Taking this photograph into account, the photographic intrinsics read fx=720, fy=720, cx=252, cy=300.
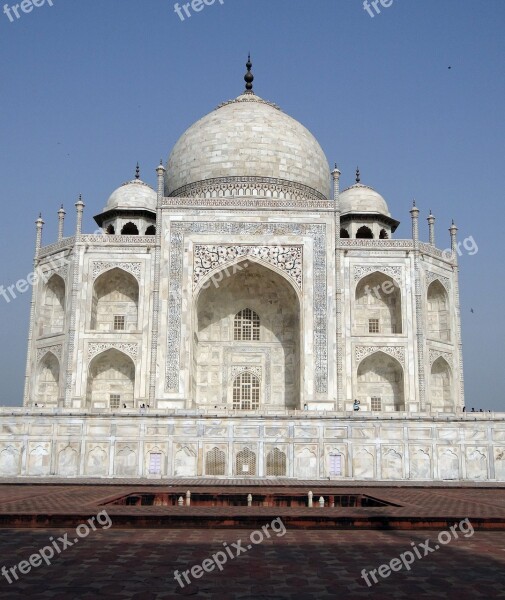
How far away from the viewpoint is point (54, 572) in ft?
16.6

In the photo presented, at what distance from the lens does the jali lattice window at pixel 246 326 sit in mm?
25678

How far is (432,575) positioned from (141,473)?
13.2 metres

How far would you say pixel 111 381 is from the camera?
24250 millimetres

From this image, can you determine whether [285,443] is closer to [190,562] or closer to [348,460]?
[348,460]

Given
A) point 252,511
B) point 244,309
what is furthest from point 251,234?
point 252,511

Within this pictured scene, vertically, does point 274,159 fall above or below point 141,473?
above

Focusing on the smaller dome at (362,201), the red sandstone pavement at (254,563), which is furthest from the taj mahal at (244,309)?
the red sandstone pavement at (254,563)

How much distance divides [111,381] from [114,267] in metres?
3.84

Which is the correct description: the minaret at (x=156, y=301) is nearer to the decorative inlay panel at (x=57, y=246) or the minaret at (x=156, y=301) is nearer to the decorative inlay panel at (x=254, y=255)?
the decorative inlay panel at (x=254, y=255)

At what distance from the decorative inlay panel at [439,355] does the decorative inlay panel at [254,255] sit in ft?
16.8

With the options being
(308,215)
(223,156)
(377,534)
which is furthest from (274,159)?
(377,534)

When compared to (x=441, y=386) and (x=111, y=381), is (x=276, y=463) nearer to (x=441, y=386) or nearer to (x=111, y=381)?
(x=111, y=381)

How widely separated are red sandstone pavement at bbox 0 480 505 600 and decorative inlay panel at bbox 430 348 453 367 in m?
16.6

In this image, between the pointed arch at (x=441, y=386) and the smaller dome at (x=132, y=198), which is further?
the smaller dome at (x=132, y=198)
